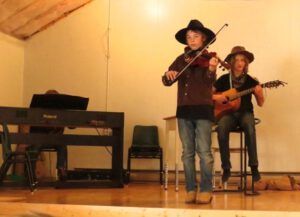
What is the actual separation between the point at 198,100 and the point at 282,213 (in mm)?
953

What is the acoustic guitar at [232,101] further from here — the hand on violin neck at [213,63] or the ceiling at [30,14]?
the ceiling at [30,14]

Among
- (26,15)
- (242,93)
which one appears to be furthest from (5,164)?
(26,15)

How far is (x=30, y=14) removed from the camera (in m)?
5.88

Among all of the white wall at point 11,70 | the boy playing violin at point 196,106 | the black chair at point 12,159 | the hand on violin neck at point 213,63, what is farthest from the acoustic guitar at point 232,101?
the white wall at point 11,70

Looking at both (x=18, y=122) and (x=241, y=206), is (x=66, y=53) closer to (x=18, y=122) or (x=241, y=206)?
(x=18, y=122)

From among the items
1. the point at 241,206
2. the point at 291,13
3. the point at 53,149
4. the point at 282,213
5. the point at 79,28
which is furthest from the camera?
the point at 79,28

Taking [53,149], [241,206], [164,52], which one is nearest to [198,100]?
[241,206]

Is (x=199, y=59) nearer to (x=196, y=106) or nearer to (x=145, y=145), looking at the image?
Result: (x=196, y=106)

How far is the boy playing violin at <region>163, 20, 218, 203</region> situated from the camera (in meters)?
3.29

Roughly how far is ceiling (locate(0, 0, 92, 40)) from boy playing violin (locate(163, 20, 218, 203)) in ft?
9.41

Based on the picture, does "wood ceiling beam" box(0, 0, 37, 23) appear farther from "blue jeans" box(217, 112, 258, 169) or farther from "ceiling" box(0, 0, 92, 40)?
"blue jeans" box(217, 112, 258, 169)

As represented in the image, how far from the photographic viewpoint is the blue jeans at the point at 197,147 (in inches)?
130

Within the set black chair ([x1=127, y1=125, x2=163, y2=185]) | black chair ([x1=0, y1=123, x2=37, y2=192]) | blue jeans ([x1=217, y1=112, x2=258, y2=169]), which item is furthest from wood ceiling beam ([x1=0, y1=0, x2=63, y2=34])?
blue jeans ([x1=217, y1=112, x2=258, y2=169])

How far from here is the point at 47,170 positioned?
6.14 m
